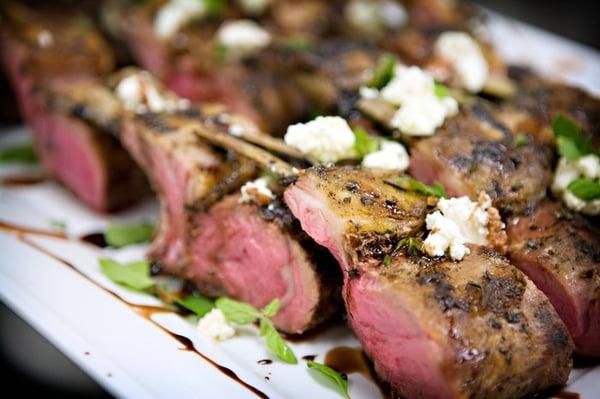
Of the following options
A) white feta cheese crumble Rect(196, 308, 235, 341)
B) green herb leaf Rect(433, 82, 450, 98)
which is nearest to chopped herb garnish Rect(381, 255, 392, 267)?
white feta cheese crumble Rect(196, 308, 235, 341)

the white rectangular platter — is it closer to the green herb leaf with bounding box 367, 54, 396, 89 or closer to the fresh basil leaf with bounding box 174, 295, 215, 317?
the fresh basil leaf with bounding box 174, 295, 215, 317

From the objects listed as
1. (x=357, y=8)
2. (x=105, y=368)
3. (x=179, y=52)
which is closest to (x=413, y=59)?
(x=357, y=8)

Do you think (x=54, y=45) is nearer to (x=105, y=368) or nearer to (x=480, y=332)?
(x=105, y=368)

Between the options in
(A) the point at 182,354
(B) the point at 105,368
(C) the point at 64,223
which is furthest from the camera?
(C) the point at 64,223

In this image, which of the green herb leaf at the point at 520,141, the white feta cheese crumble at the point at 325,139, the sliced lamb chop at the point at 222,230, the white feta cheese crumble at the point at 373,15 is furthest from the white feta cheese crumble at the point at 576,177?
the white feta cheese crumble at the point at 373,15

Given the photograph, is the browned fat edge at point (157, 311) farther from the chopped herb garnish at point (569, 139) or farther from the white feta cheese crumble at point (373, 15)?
the white feta cheese crumble at point (373, 15)

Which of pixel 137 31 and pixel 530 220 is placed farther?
pixel 137 31

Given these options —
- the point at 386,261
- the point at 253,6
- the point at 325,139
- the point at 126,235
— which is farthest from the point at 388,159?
the point at 253,6
